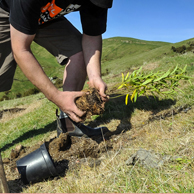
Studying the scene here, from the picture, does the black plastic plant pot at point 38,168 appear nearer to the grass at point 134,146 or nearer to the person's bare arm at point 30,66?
the grass at point 134,146

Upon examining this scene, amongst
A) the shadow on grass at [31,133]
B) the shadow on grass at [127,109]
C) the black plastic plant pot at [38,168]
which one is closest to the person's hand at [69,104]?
the black plastic plant pot at [38,168]

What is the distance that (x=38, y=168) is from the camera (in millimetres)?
1882

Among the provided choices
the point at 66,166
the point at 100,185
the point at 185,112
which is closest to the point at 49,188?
the point at 66,166

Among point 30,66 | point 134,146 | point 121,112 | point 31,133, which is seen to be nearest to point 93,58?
point 30,66

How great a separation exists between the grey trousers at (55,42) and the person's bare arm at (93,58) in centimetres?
24

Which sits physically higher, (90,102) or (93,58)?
(93,58)

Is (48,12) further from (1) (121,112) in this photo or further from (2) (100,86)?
(1) (121,112)

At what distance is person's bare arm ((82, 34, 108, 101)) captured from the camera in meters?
2.42

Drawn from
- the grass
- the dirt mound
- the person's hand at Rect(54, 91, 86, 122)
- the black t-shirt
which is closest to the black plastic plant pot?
the grass

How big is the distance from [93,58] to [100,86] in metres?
0.46

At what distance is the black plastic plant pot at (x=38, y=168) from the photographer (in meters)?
1.87

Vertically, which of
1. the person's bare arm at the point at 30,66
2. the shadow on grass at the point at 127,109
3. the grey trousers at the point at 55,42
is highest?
the grey trousers at the point at 55,42

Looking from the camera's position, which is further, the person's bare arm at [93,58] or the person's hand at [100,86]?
the person's bare arm at [93,58]

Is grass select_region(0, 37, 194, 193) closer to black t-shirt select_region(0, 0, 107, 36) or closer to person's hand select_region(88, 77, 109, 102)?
person's hand select_region(88, 77, 109, 102)
